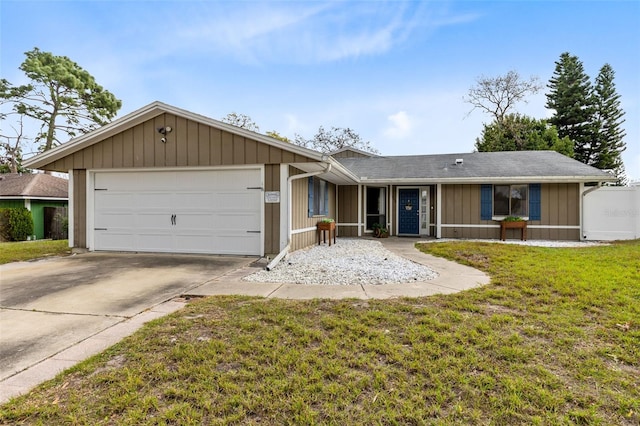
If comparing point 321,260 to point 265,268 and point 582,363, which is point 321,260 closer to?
point 265,268

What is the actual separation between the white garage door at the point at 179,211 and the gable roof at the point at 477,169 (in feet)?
17.3

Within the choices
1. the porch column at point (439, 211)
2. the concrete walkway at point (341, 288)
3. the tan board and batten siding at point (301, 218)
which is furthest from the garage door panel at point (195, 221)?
the porch column at point (439, 211)

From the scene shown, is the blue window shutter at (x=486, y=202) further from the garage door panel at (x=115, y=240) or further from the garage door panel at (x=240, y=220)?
the garage door panel at (x=115, y=240)

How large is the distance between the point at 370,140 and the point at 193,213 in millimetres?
24534

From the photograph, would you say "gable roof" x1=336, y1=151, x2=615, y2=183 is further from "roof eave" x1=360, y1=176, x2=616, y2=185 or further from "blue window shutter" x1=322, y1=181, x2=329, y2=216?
"blue window shutter" x1=322, y1=181, x2=329, y2=216

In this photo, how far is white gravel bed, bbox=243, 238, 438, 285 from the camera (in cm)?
498

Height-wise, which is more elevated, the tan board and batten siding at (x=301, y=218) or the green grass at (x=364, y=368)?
the tan board and batten siding at (x=301, y=218)

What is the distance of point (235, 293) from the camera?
4230mm

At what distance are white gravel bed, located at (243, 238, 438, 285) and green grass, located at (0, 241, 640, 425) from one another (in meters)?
1.20

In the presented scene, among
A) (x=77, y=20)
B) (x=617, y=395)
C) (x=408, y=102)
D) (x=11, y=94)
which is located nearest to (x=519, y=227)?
(x=408, y=102)

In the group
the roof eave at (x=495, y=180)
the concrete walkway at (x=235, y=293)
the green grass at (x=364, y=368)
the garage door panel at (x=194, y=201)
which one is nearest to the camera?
the green grass at (x=364, y=368)

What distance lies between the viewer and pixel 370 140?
29859mm

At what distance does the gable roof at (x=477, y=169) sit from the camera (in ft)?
34.2

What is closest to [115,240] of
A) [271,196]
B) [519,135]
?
[271,196]
